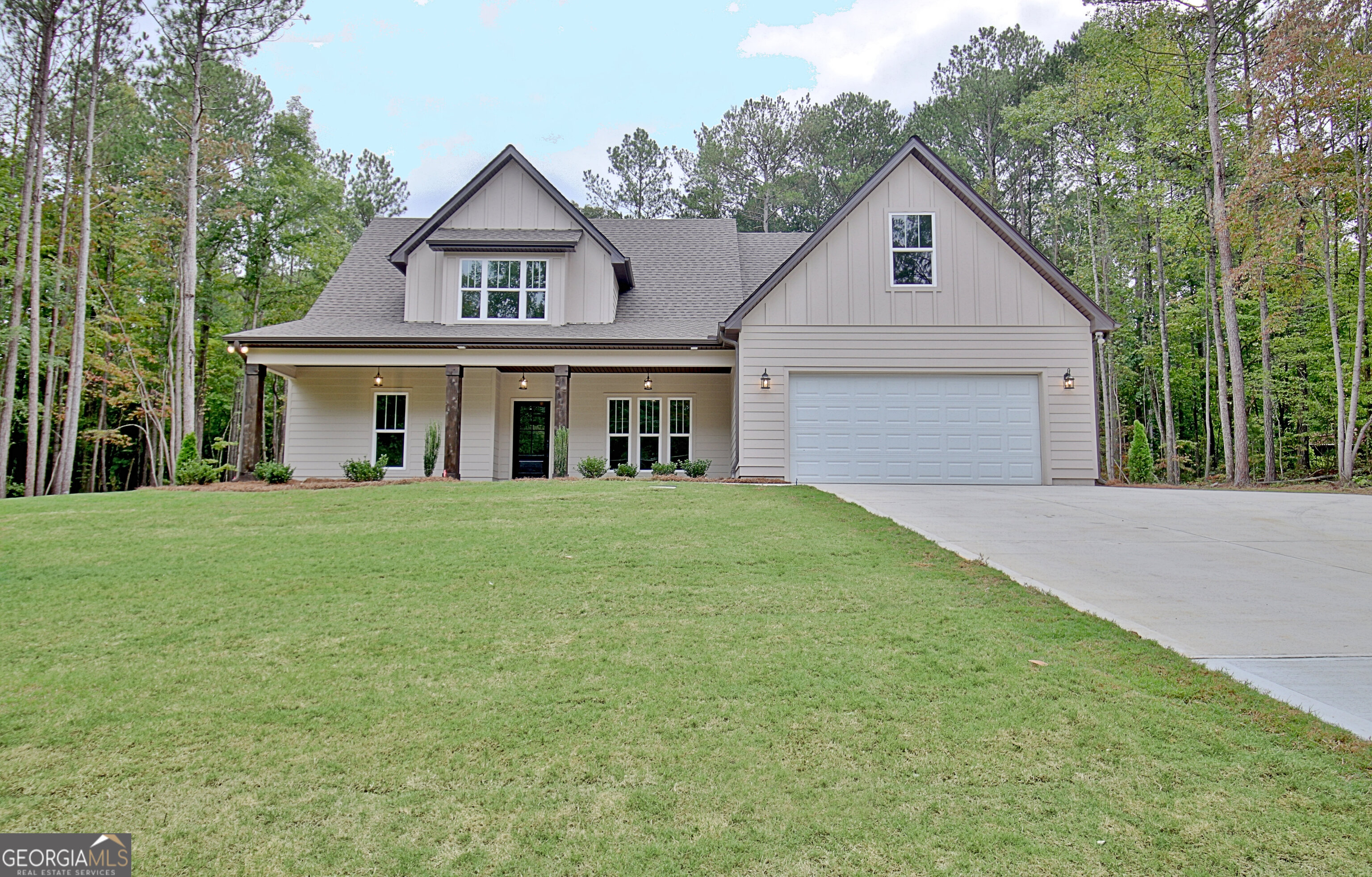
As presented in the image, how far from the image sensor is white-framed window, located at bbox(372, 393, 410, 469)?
1562 centimetres

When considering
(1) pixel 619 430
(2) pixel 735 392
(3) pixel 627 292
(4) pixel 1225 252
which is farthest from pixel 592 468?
(4) pixel 1225 252

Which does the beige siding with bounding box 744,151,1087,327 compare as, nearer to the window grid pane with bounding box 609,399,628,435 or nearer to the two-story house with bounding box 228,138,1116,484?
the two-story house with bounding box 228,138,1116,484

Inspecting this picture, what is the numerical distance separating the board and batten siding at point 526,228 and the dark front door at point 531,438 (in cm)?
218

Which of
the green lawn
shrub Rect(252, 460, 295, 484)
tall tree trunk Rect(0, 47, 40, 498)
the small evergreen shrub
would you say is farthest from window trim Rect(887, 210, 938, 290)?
tall tree trunk Rect(0, 47, 40, 498)

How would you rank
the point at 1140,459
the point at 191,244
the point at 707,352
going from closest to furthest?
the point at 707,352 < the point at 1140,459 < the point at 191,244

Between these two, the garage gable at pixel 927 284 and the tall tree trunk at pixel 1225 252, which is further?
the tall tree trunk at pixel 1225 252

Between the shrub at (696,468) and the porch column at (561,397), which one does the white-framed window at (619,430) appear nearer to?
the porch column at (561,397)

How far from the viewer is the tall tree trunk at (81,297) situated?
50.2ft

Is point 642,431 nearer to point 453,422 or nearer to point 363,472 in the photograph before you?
point 453,422

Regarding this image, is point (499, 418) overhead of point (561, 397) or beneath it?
beneath

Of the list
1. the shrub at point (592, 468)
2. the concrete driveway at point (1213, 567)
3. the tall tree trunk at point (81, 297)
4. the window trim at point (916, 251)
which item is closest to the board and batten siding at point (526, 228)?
the shrub at point (592, 468)

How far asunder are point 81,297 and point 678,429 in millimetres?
12847

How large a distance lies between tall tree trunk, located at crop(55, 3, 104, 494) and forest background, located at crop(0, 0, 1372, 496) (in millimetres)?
87

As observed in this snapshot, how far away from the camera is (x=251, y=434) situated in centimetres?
1374
